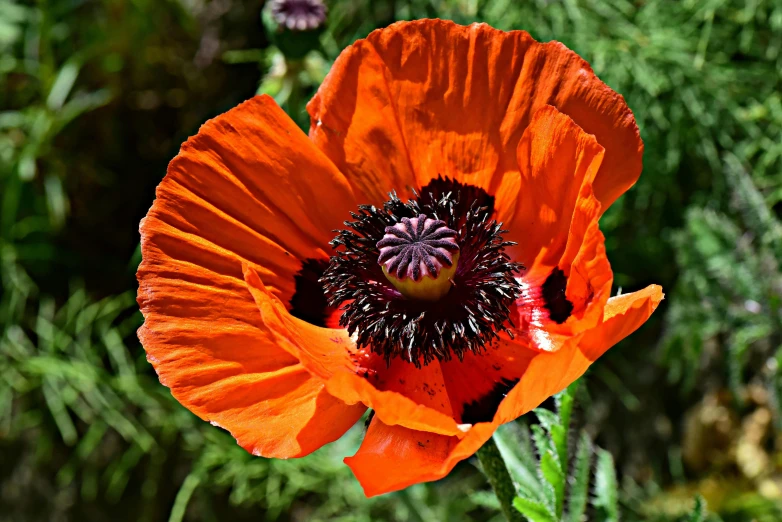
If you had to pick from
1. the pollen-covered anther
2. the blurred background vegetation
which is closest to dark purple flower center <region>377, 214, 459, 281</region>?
the pollen-covered anther

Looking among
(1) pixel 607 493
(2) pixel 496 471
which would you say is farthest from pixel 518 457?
(2) pixel 496 471

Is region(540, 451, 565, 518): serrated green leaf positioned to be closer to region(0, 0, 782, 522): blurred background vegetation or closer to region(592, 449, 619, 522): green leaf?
region(592, 449, 619, 522): green leaf

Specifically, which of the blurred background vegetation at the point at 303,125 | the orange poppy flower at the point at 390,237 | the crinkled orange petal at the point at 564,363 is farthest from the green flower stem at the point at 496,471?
the blurred background vegetation at the point at 303,125

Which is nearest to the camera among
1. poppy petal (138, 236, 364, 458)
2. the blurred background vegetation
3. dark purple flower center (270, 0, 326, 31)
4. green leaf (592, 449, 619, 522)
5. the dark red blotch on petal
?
poppy petal (138, 236, 364, 458)

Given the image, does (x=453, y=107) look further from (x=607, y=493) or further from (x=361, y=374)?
(x=607, y=493)

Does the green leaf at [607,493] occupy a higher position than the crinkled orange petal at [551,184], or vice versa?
the crinkled orange petal at [551,184]

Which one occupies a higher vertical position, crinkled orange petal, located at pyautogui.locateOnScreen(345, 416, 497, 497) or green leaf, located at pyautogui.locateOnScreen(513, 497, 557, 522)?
crinkled orange petal, located at pyautogui.locateOnScreen(345, 416, 497, 497)

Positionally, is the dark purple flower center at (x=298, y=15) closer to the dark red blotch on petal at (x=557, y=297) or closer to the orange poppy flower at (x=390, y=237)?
the orange poppy flower at (x=390, y=237)
